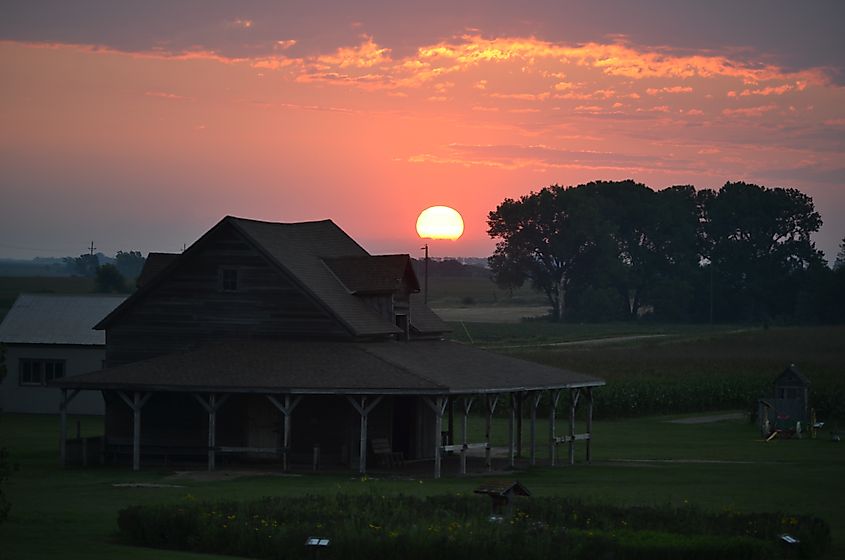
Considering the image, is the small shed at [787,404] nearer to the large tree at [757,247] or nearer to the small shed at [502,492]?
the small shed at [502,492]

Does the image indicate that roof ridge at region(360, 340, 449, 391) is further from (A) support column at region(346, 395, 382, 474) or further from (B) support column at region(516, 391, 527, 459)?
(B) support column at region(516, 391, 527, 459)

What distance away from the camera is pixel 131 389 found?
45562mm

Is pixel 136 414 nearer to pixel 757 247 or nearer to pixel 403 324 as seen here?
pixel 403 324

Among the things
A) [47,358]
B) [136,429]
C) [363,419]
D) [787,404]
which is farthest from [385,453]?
[47,358]

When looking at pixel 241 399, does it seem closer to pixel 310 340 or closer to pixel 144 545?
pixel 310 340

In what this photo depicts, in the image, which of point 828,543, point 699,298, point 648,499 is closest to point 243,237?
point 648,499

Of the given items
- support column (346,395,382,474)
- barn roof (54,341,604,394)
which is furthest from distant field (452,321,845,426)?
support column (346,395,382,474)

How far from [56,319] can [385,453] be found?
31712 millimetres

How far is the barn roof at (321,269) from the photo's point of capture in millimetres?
50062

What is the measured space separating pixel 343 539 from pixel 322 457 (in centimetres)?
1977

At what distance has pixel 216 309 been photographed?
50.7 m

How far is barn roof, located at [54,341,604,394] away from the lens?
44281 millimetres

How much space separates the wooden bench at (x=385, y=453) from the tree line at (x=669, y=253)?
127 m

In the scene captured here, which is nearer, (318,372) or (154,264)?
(318,372)
